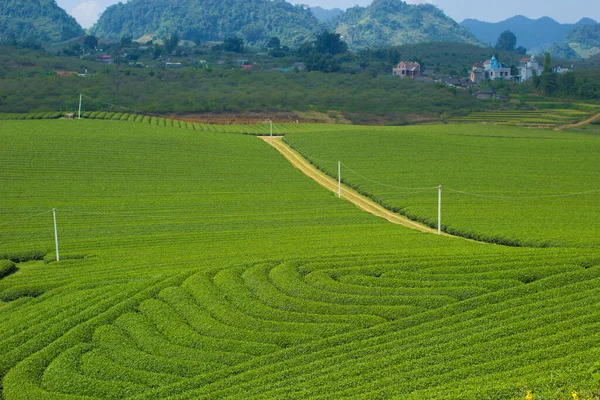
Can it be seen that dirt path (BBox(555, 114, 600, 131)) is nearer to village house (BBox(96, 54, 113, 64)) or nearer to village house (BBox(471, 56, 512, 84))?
village house (BBox(471, 56, 512, 84))

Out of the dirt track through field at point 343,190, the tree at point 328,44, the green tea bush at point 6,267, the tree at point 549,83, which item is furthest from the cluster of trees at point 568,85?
the green tea bush at point 6,267

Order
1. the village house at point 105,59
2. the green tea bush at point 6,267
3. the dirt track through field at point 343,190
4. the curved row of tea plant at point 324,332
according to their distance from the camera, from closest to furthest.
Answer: the curved row of tea plant at point 324,332
the green tea bush at point 6,267
the dirt track through field at point 343,190
the village house at point 105,59

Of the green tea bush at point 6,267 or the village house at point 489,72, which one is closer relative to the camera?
the green tea bush at point 6,267

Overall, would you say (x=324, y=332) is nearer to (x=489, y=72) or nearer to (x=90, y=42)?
(x=489, y=72)

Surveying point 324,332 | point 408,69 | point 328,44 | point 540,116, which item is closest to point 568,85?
point 540,116

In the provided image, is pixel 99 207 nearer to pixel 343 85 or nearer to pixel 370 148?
pixel 370 148

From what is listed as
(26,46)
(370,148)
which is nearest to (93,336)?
(370,148)

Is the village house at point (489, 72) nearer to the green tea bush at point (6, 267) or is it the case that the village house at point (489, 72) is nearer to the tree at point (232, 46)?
the tree at point (232, 46)
